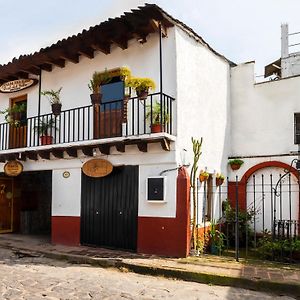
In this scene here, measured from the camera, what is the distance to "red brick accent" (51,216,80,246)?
11.4m

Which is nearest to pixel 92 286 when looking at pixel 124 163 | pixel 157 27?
pixel 124 163

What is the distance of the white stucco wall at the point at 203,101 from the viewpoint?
1027cm

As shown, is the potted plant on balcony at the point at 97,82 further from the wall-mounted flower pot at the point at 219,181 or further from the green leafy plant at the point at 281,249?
the green leafy plant at the point at 281,249

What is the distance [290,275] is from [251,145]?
5916 mm

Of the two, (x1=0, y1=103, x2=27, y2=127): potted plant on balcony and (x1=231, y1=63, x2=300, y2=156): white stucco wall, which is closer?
(x1=231, y1=63, x2=300, y2=156): white stucco wall

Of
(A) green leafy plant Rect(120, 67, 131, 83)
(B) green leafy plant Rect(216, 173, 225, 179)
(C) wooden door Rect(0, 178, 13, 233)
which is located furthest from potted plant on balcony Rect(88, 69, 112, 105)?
(C) wooden door Rect(0, 178, 13, 233)

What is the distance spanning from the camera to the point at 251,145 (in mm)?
12992

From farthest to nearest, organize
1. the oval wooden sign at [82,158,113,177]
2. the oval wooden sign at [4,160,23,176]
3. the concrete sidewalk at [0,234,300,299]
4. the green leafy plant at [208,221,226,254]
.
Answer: the oval wooden sign at [4,160,23,176]
the green leafy plant at [208,221,226,254]
the oval wooden sign at [82,158,113,177]
the concrete sidewalk at [0,234,300,299]

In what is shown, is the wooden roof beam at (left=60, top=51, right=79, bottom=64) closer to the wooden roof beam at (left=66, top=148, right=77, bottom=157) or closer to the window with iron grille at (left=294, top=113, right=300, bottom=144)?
the wooden roof beam at (left=66, top=148, right=77, bottom=157)

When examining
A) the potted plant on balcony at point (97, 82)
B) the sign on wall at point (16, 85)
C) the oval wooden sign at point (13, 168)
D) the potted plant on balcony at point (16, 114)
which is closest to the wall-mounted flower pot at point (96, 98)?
the potted plant on balcony at point (97, 82)

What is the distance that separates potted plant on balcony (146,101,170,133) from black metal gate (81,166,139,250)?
4.78ft

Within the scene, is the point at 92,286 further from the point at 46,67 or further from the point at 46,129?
the point at 46,67

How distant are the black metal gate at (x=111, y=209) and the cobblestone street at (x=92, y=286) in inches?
68.7

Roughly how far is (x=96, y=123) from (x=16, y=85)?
14.1 ft
